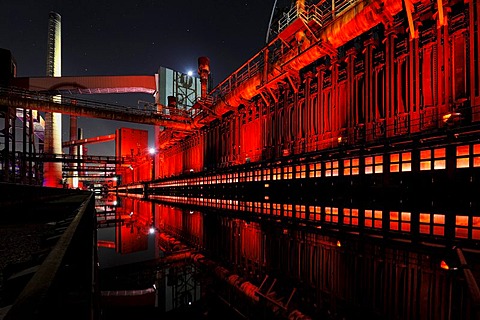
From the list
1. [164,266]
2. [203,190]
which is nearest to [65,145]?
[203,190]

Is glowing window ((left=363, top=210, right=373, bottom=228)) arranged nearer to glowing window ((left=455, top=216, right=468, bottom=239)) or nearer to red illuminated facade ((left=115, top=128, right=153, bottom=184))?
glowing window ((left=455, top=216, right=468, bottom=239))

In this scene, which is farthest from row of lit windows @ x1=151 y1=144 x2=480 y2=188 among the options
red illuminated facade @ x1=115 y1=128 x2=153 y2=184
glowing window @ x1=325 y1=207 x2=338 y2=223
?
red illuminated facade @ x1=115 y1=128 x2=153 y2=184

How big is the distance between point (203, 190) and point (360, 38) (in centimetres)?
1981

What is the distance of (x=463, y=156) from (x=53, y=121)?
44614mm

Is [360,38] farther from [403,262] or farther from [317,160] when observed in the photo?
[403,262]

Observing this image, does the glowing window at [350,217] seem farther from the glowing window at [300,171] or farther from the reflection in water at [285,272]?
the glowing window at [300,171]

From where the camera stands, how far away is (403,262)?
461 cm

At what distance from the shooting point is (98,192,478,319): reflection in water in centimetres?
341

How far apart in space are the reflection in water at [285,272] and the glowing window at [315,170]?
6.91 m

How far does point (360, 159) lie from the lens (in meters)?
12.0

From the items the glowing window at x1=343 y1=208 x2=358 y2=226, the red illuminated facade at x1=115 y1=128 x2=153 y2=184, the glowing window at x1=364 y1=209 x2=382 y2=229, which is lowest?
the glowing window at x1=343 y1=208 x2=358 y2=226

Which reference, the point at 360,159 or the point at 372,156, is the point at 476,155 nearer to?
the point at 372,156

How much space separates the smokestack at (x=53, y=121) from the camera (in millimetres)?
38281

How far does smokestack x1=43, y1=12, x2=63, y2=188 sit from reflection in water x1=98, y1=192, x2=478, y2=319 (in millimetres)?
38445
